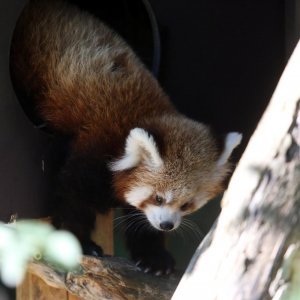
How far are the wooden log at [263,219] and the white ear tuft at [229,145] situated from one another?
1473mm

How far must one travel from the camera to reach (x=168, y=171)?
10.2 ft

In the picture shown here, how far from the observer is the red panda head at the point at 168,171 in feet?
10.1

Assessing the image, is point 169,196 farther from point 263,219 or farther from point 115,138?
point 263,219

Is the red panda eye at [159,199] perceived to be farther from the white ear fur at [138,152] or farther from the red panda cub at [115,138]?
the white ear fur at [138,152]

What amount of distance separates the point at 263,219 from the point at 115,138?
1.61 m

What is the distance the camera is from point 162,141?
10.1ft

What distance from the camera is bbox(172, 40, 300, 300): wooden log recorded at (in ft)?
5.39

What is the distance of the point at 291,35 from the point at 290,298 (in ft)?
8.52

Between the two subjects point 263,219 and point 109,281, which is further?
point 109,281

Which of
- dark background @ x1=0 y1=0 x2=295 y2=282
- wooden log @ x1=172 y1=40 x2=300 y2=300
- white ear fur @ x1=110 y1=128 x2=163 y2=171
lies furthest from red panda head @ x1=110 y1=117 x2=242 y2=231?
wooden log @ x1=172 y1=40 x2=300 y2=300

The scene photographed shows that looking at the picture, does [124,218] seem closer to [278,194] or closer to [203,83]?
[203,83]

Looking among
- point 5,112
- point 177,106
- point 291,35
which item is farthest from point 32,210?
point 291,35

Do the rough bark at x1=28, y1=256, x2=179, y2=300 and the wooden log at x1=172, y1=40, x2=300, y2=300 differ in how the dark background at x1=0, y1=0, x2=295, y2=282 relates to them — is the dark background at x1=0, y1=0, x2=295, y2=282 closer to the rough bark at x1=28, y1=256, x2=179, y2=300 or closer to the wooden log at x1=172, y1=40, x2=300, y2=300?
the rough bark at x1=28, y1=256, x2=179, y2=300

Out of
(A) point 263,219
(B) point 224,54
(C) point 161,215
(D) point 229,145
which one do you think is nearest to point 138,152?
(C) point 161,215
